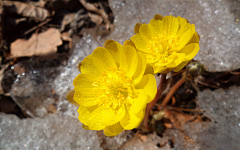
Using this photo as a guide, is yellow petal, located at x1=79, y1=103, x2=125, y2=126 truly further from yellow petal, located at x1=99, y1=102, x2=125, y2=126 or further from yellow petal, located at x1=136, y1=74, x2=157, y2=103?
yellow petal, located at x1=136, y1=74, x2=157, y2=103

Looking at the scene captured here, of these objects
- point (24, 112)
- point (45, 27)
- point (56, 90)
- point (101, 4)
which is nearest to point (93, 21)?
point (101, 4)

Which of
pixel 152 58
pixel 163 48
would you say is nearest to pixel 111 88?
pixel 152 58

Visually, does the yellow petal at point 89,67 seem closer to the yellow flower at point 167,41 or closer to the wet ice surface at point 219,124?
the yellow flower at point 167,41

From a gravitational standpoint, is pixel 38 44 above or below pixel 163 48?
below

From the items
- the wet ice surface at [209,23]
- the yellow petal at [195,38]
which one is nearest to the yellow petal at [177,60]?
the yellow petal at [195,38]

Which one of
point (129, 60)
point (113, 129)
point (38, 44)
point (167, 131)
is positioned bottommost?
point (167, 131)

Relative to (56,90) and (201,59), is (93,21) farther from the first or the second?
(201,59)

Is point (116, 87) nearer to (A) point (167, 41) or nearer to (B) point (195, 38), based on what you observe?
(A) point (167, 41)

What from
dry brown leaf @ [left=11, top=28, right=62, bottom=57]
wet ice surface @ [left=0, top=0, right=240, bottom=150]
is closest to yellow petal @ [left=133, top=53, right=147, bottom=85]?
wet ice surface @ [left=0, top=0, right=240, bottom=150]
